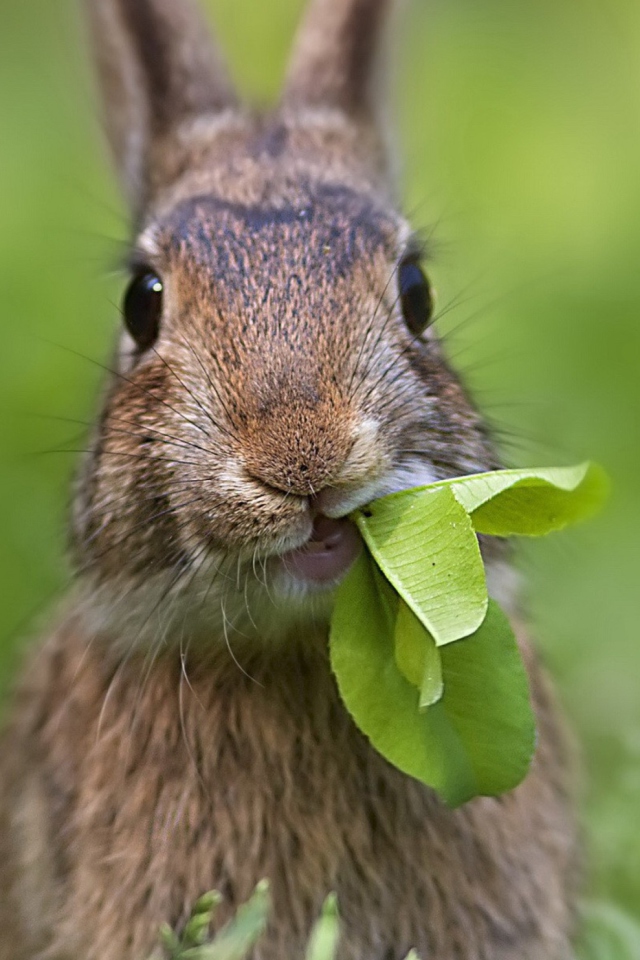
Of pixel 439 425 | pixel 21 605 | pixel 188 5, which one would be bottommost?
Answer: pixel 21 605

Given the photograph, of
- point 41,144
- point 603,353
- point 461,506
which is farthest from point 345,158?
point 41,144

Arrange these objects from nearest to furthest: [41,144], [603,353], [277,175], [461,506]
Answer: [461,506] → [277,175] → [603,353] → [41,144]

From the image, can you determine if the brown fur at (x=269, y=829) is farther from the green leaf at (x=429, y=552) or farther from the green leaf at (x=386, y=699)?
the green leaf at (x=429, y=552)

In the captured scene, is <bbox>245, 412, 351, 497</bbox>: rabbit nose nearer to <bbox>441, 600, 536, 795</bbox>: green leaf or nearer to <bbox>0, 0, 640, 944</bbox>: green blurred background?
<bbox>441, 600, 536, 795</bbox>: green leaf

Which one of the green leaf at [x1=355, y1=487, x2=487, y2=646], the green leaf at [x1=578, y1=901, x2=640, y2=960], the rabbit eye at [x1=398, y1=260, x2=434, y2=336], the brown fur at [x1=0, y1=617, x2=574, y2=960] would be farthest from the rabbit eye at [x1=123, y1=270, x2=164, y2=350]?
A: the green leaf at [x1=578, y1=901, x2=640, y2=960]

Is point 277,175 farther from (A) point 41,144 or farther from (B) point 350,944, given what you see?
(A) point 41,144

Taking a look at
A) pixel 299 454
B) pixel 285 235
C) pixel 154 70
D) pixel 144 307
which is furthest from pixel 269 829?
pixel 154 70
